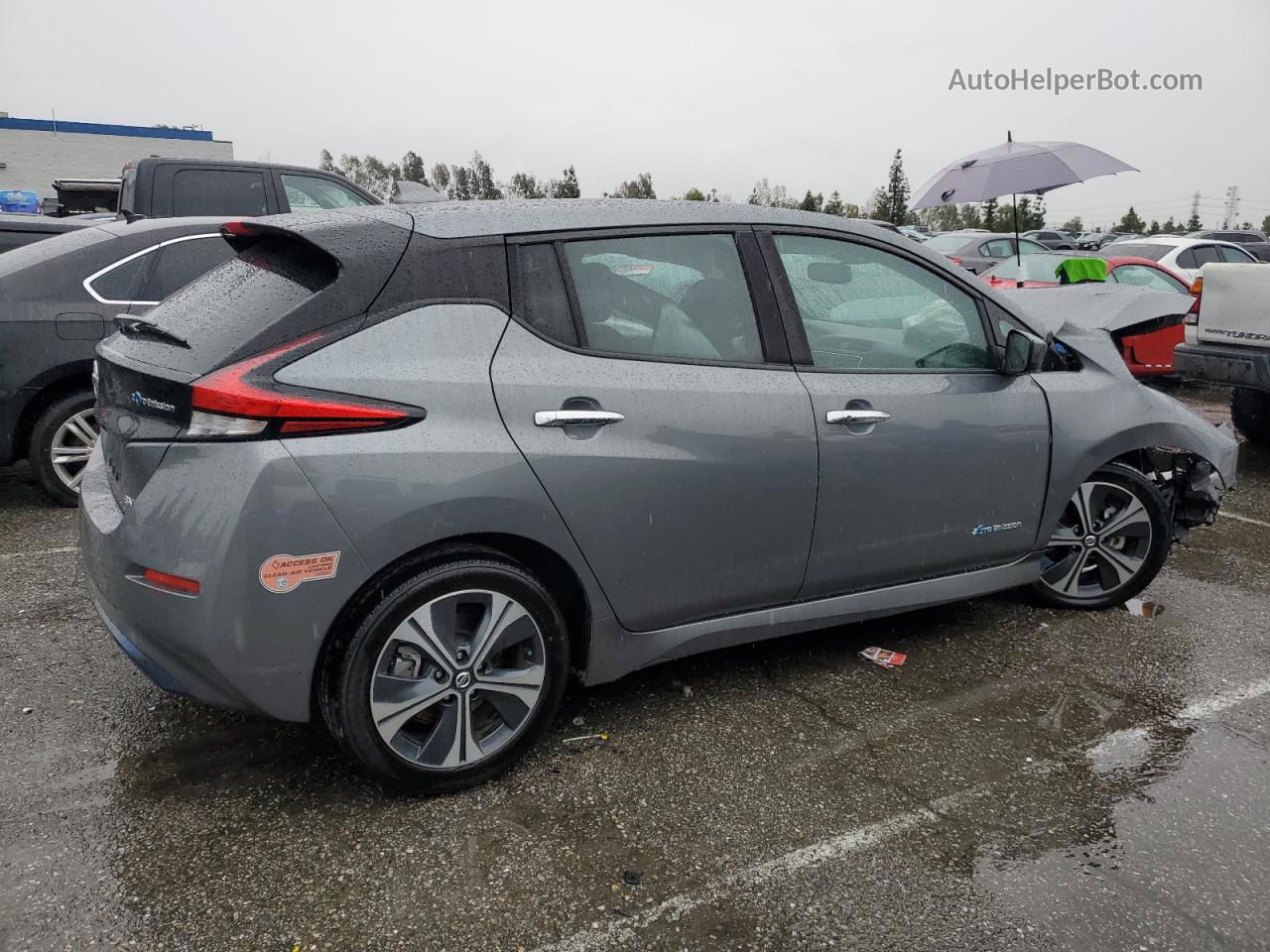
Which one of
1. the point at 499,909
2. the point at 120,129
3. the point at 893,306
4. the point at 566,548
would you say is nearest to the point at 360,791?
the point at 499,909

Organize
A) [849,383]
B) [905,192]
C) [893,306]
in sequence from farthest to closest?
[905,192] → [893,306] → [849,383]

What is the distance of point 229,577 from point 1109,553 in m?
3.60

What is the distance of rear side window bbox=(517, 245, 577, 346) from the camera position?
285cm

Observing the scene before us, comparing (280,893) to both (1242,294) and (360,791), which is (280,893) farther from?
(1242,294)

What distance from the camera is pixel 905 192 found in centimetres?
6412

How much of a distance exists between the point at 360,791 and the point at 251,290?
1491 millimetres

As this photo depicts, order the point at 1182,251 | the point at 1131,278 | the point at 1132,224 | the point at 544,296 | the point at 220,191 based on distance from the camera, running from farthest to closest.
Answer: the point at 1132,224 < the point at 1182,251 < the point at 1131,278 < the point at 220,191 < the point at 544,296

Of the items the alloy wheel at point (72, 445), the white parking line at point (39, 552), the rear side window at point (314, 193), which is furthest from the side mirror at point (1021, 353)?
the rear side window at point (314, 193)

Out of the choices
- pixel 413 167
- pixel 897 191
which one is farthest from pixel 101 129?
pixel 897 191

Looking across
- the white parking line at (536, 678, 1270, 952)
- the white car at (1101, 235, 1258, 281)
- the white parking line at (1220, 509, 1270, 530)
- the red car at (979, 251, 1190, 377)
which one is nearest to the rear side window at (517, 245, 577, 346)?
the white parking line at (536, 678, 1270, 952)

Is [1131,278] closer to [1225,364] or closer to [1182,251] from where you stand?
[1182,251]

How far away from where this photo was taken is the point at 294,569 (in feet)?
8.08

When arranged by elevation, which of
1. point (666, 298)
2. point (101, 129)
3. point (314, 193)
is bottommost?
point (666, 298)

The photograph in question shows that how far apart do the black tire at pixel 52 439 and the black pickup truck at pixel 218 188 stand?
2964mm
